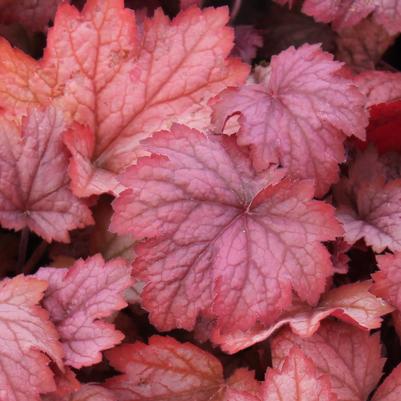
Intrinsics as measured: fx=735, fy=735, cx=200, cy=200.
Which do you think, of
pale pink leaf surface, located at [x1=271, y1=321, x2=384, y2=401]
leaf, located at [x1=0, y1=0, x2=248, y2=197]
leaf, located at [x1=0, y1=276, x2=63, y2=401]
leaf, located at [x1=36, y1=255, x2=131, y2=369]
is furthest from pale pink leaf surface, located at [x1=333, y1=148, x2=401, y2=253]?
leaf, located at [x1=0, y1=276, x2=63, y2=401]

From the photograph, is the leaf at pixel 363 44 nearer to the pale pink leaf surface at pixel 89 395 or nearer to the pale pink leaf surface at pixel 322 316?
the pale pink leaf surface at pixel 322 316

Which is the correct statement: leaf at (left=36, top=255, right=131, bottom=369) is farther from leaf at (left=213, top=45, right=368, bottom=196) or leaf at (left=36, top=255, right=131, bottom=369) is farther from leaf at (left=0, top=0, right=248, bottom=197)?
leaf at (left=213, top=45, right=368, bottom=196)

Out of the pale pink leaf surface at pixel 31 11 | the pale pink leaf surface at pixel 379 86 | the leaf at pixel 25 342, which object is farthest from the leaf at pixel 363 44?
the leaf at pixel 25 342

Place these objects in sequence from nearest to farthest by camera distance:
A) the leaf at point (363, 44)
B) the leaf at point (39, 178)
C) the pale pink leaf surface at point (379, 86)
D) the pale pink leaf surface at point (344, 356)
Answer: the pale pink leaf surface at point (344, 356) < the leaf at point (39, 178) < the pale pink leaf surface at point (379, 86) < the leaf at point (363, 44)

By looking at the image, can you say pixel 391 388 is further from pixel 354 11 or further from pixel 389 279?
pixel 354 11

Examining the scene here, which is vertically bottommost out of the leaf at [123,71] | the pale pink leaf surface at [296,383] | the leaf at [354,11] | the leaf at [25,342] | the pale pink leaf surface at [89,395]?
the pale pink leaf surface at [89,395]

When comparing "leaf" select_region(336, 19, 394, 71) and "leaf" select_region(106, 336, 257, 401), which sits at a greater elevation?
"leaf" select_region(336, 19, 394, 71)
